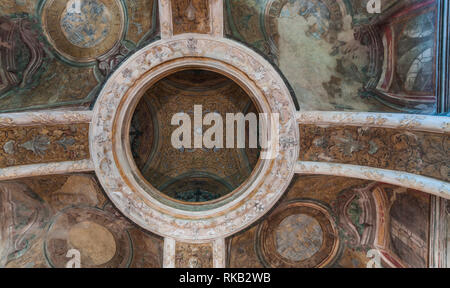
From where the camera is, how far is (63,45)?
8.11 meters

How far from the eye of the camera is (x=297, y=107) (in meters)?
8.18

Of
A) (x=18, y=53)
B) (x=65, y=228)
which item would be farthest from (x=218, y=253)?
(x=18, y=53)

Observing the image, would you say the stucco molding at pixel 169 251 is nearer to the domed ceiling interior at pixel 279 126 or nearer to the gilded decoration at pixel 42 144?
the domed ceiling interior at pixel 279 126

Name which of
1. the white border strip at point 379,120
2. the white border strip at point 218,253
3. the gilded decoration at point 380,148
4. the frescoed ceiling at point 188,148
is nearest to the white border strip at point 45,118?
the frescoed ceiling at point 188,148

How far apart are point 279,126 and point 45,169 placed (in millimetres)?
5667

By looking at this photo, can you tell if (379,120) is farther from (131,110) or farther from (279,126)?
(131,110)

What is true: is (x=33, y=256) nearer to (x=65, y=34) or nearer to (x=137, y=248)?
(x=137, y=248)

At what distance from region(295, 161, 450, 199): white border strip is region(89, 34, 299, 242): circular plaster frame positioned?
48 cm

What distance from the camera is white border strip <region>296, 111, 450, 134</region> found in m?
6.18

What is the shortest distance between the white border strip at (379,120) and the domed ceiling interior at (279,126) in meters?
0.04

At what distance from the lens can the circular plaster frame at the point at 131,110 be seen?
8.26m

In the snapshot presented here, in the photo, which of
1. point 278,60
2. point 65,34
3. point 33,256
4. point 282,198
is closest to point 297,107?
point 278,60

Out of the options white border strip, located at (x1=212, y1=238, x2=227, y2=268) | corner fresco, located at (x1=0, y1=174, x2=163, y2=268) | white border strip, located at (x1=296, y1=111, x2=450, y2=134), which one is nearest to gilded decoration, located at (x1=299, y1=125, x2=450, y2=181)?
white border strip, located at (x1=296, y1=111, x2=450, y2=134)

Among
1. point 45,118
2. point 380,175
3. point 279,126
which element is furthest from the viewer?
point 279,126
